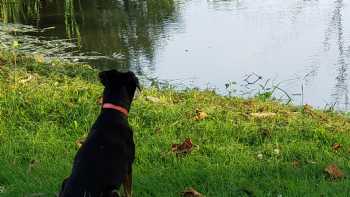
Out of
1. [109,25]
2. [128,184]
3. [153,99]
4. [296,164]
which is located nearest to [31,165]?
[128,184]

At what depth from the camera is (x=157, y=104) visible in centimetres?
638

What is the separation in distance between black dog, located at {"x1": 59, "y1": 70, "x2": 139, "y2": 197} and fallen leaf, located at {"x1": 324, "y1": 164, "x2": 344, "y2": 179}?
1.56 meters

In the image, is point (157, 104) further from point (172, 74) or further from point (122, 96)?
point (172, 74)

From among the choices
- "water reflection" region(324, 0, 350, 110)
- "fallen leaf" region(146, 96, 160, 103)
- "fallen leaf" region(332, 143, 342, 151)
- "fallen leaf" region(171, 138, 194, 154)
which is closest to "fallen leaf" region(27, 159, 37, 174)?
"fallen leaf" region(171, 138, 194, 154)

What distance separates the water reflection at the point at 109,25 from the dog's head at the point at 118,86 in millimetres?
5478

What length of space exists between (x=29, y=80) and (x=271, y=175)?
356cm

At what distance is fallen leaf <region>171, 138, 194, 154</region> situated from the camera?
506cm

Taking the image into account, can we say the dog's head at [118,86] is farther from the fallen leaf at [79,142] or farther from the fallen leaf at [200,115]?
the fallen leaf at [200,115]

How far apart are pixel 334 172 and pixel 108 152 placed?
6.00 feet

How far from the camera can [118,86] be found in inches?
163

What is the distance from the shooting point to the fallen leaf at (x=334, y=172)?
4.50 meters

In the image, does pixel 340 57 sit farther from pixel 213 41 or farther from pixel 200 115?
pixel 200 115

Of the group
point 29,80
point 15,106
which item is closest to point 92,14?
point 29,80

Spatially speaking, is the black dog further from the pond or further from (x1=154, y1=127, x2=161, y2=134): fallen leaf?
the pond
